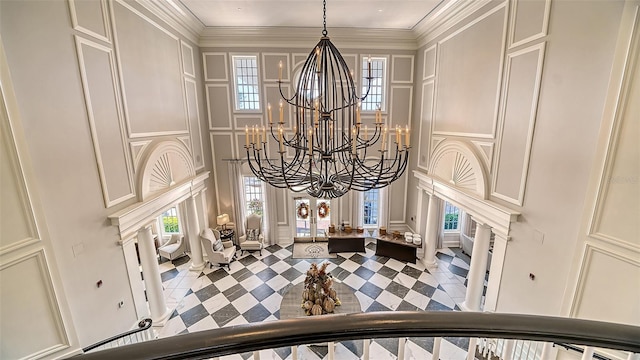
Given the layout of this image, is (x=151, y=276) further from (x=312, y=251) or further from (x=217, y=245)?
(x=312, y=251)

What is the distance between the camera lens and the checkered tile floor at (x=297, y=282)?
426 cm

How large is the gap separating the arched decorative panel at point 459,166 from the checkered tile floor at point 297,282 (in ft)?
8.32

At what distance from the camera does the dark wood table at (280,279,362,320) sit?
447 centimetres

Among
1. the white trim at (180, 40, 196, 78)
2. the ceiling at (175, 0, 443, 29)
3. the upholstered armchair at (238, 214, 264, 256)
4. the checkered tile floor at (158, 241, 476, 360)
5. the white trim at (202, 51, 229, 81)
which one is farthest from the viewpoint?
the upholstered armchair at (238, 214, 264, 256)

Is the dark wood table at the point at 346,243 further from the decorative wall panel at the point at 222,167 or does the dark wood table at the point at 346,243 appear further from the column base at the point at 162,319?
the column base at the point at 162,319

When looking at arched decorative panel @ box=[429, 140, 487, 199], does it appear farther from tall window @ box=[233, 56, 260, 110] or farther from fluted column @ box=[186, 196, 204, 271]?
fluted column @ box=[186, 196, 204, 271]

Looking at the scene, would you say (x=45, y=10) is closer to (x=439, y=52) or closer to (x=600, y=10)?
(x=600, y=10)

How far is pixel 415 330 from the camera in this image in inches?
35.4

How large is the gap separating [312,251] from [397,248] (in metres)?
2.46

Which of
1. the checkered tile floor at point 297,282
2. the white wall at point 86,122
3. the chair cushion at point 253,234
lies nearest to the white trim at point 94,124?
the white wall at point 86,122

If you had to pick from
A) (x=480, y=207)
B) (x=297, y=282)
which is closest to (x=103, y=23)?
(x=297, y=282)

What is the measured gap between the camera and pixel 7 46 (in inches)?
96.3

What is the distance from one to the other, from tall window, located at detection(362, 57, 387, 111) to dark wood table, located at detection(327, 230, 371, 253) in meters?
3.83

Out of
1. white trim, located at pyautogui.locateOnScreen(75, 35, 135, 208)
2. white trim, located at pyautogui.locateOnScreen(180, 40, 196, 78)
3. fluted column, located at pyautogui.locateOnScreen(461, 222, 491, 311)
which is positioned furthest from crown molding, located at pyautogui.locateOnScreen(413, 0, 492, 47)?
white trim, located at pyautogui.locateOnScreen(75, 35, 135, 208)
